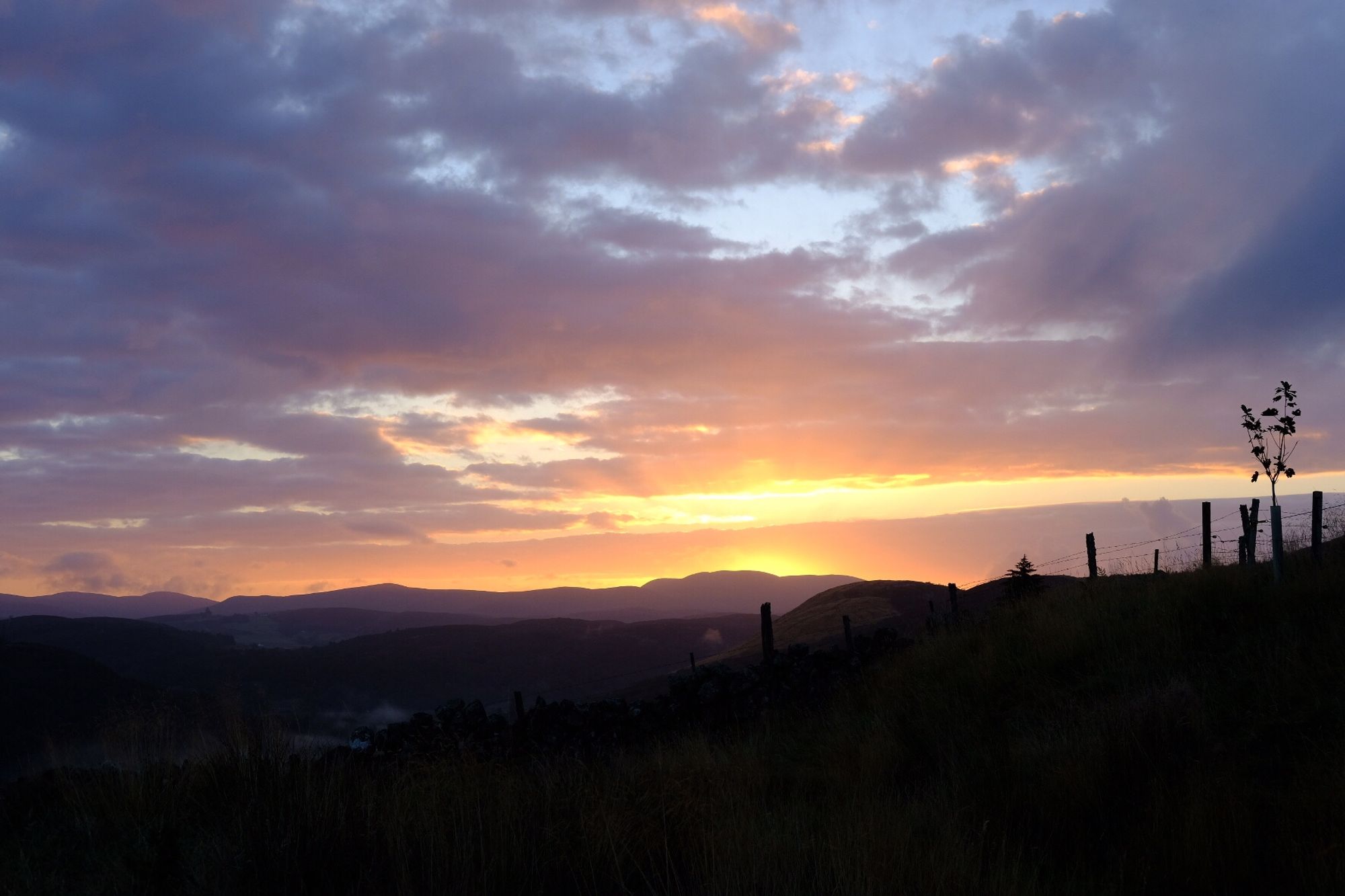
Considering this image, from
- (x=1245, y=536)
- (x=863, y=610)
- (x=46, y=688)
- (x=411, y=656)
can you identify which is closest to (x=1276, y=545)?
(x=1245, y=536)

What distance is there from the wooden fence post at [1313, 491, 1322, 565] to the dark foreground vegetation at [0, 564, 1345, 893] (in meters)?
4.01

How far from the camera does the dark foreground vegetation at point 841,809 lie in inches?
216

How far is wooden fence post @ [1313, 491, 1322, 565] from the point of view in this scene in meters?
14.7

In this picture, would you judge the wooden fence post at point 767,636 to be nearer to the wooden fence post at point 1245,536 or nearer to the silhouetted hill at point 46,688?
the wooden fence post at point 1245,536

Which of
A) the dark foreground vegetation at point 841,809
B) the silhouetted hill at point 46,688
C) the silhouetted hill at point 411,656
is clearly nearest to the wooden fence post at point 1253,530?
the dark foreground vegetation at point 841,809

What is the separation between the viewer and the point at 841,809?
23.2 ft

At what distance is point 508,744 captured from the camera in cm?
1508

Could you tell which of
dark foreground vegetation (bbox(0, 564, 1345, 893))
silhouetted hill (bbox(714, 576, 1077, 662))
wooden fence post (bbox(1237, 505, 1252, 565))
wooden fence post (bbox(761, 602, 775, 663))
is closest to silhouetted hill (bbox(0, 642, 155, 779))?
silhouetted hill (bbox(714, 576, 1077, 662))

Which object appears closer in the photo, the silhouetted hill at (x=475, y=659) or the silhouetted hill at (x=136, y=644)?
the silhouetted hill at (x=475, y=659)

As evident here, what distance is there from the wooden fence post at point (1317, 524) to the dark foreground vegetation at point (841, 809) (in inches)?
158

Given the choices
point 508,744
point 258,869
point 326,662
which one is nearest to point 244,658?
point 326,662

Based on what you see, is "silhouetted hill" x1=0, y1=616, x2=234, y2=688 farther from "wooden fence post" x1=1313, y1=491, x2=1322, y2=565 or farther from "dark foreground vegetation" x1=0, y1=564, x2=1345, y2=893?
"wooden fence post" x1=1313, y1=491, x2=1322, y2=565

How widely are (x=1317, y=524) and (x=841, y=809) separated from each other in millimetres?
13463

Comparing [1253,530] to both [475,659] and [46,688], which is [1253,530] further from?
[475,659]
